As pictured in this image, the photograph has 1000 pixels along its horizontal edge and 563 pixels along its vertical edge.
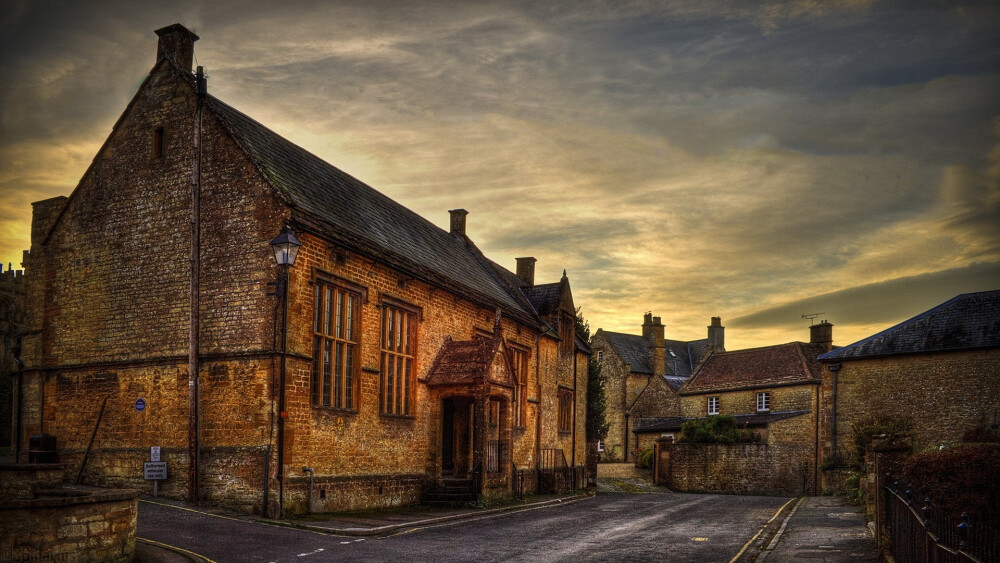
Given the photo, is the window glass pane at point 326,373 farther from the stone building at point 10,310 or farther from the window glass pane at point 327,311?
the stone building at point 10,310

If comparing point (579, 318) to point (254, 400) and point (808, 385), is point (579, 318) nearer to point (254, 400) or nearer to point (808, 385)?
point (808, 385)

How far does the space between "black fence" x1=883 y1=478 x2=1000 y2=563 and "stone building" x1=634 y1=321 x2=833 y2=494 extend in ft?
103

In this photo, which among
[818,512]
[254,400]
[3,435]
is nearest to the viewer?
[254,400]

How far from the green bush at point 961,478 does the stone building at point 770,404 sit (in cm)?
3040

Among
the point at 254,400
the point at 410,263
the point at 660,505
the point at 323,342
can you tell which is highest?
the point at 410,263

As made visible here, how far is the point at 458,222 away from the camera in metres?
36.2

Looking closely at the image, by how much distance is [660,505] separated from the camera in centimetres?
2716

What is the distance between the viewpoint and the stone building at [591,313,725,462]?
6328 centimetres

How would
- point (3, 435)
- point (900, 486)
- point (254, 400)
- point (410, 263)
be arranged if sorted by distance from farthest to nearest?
point (3, 435) → point (410, 263) → point (254, 400) → point (900, 486)

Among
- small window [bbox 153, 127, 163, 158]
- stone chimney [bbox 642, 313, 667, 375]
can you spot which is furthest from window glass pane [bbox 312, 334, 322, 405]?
stone chimney [bbox 642, 313, 667, 375]

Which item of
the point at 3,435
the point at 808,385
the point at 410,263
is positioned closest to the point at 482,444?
the point at 410,263

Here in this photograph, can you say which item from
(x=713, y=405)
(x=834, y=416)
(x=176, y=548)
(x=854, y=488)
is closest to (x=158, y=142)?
(x=176, y=548)

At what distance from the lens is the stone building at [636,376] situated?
6328 centimetres

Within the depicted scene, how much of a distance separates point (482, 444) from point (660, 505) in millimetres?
7781
